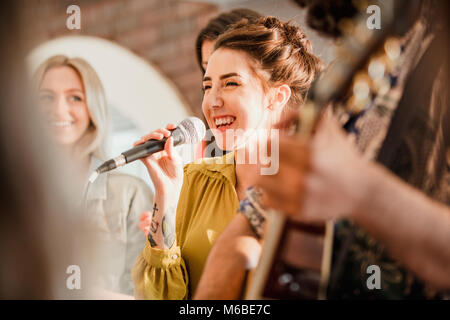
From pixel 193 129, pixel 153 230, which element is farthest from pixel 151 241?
pixel 193 129

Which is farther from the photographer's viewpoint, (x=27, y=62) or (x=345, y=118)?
(x=345, y=118)

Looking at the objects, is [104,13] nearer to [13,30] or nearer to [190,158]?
[190,158]

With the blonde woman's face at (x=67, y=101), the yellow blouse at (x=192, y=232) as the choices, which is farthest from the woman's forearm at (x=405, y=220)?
the blonde woman's face at (x=67, y=101)

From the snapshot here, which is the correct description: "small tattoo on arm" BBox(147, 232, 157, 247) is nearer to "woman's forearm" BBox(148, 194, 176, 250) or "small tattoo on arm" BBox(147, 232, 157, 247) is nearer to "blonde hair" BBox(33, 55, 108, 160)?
"woman's forearm" BBox(148, 194, 176, 250)

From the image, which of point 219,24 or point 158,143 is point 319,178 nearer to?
point 158,143

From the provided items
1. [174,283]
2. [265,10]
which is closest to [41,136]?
[174,283]

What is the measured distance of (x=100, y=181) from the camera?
111 centimetres

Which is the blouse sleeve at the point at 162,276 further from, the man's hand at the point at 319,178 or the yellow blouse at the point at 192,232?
the man's hand at the point at 319,178

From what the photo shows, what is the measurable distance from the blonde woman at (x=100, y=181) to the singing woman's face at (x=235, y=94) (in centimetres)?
26

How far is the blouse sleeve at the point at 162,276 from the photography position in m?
0.98

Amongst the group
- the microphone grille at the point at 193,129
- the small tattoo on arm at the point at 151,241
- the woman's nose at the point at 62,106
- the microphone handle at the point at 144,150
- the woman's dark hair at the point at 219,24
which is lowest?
the small tattoo on arm at the point at 151,241

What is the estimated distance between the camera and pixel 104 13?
3.68ft

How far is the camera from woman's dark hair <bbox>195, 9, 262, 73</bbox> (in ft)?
3.51

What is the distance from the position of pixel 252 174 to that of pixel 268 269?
0.35 metres
